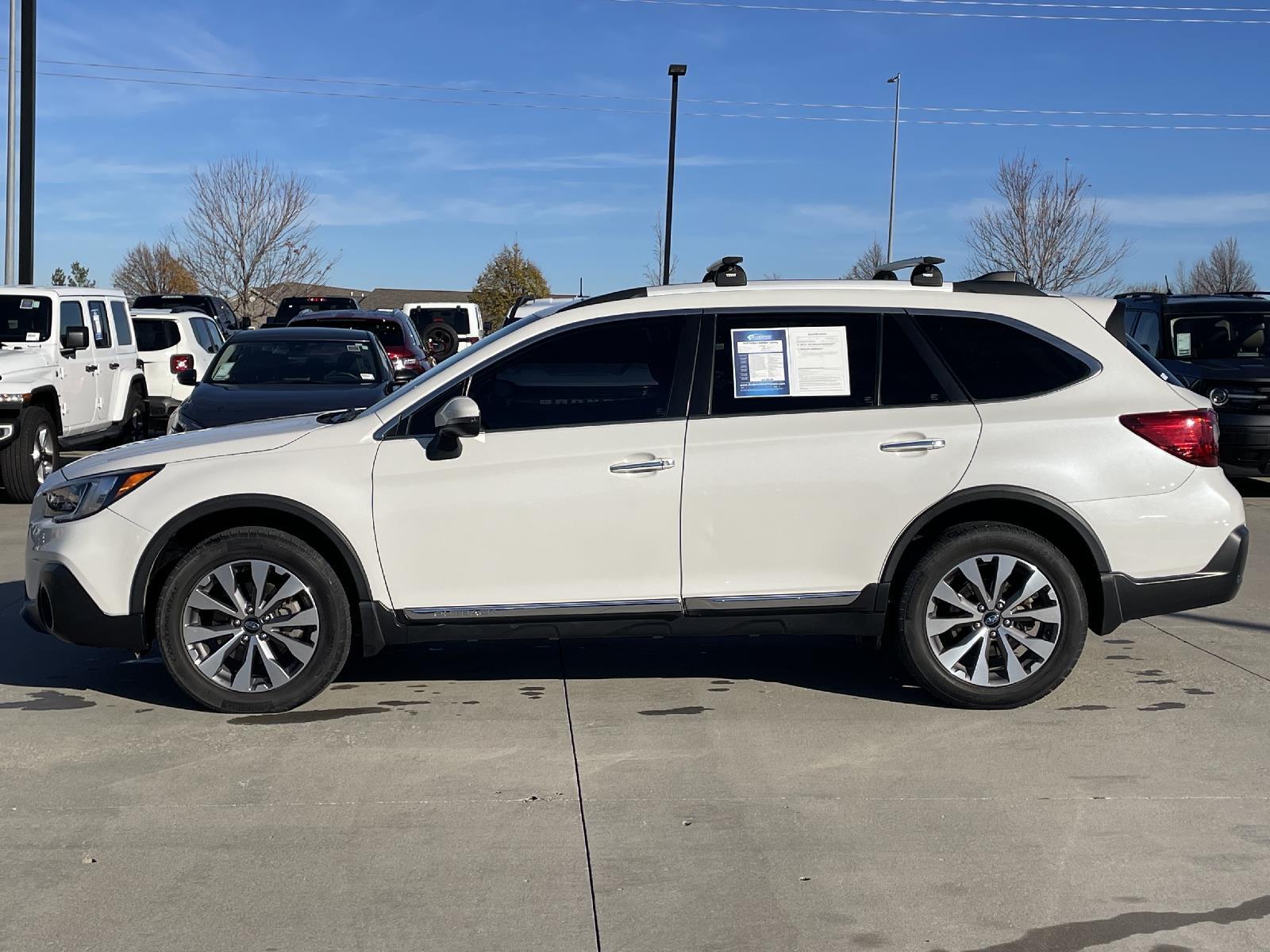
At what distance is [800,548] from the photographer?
19.1ft

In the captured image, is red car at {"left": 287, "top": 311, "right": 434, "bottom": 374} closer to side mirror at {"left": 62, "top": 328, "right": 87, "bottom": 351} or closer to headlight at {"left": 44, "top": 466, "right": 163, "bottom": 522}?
side mirror at {"left": 62, "top": 328, "right": 87, "bottom": 351}

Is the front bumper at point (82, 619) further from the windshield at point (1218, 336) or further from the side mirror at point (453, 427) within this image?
the windshield at point (1218, 336)

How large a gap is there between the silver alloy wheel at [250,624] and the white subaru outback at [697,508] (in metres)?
0.01

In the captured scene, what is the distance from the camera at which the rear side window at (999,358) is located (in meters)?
5.95

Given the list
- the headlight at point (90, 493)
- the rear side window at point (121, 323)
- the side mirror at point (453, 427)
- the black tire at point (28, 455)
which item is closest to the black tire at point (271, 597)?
the headlight at point (90, 493)

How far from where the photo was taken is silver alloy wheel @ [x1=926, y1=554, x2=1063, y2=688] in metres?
5.86

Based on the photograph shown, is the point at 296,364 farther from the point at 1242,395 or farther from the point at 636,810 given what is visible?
the point at 1242,395

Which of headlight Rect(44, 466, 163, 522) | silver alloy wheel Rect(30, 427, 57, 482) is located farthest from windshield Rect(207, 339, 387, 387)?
headlight Rect(44, 466, 163, 522)

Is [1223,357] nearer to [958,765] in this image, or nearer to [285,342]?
[285,342]

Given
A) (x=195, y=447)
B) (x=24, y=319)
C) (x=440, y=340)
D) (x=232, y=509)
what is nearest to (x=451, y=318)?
(x=440, y=340)

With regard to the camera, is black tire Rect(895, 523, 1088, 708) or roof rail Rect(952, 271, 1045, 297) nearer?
black tire Rect(895, 523, 1088, 708)

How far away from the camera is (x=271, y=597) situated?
5832 millimetres

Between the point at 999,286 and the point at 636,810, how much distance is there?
290 cm

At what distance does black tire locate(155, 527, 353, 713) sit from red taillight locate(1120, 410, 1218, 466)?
3393 millimetres
